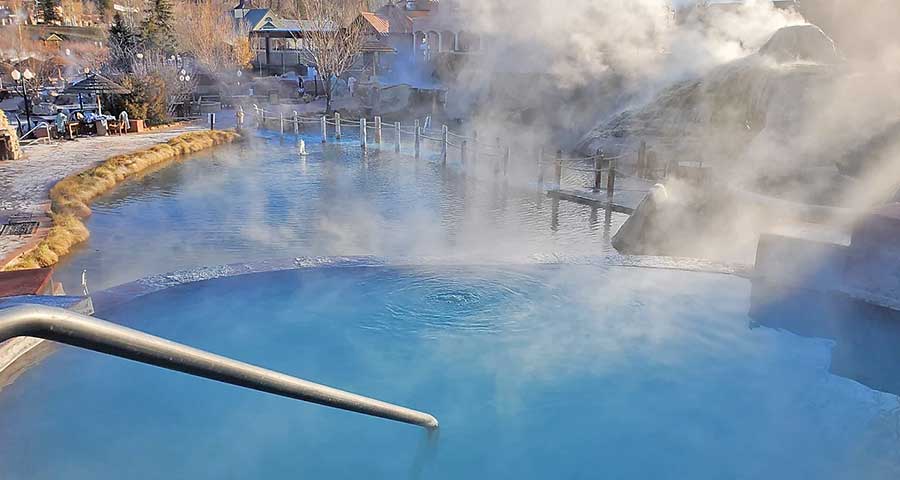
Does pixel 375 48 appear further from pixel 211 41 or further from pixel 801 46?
pixel 801 46

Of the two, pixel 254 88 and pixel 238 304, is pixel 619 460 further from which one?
pixel 254 88

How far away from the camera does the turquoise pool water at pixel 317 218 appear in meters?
8.98

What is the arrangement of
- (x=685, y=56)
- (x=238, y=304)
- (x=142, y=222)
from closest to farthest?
1. (x=238, y=304)
2. (x=142, y=222)
3. (x=685, y=56)

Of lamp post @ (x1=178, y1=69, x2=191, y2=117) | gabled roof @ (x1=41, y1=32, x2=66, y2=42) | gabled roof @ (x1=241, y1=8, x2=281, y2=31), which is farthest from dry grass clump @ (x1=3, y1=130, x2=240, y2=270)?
gabled roof @ (x1=41, y1=32, x2=66, y2=42)

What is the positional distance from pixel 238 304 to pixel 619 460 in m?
3.54

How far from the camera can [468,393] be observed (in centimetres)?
466

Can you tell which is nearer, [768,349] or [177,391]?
[177,391]

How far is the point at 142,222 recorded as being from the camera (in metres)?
10.7

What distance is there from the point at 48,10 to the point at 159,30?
2231 cm

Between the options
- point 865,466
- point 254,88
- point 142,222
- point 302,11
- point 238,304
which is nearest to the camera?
point 865,466

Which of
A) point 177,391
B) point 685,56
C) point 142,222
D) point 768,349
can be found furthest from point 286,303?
point 685,56

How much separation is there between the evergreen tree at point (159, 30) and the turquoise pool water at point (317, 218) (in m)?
21.3

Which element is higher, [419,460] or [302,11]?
[302,11]

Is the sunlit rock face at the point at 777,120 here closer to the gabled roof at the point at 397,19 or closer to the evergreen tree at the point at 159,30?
the gabled roof at the point at 397,19
